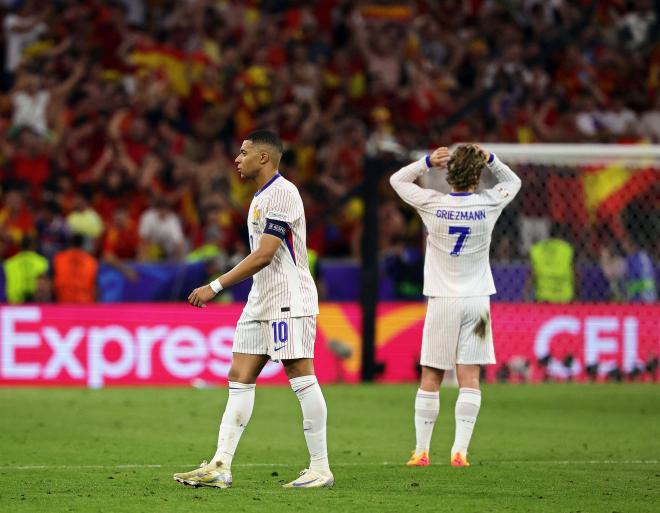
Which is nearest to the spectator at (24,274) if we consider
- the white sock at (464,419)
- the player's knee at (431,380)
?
the player's knee at (431,380)

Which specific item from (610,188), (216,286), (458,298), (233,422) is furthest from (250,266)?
(610,188)

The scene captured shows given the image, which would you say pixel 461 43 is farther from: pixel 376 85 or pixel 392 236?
pixel 392 236

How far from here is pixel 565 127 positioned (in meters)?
21.7

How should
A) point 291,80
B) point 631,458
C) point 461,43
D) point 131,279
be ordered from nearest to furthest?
point 631,458
point 131,279
point 291,80
point 461,43

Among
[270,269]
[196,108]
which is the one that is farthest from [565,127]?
[270,269]

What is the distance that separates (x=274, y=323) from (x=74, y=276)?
33.2 ft

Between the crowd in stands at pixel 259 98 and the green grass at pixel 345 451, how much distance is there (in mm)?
3228

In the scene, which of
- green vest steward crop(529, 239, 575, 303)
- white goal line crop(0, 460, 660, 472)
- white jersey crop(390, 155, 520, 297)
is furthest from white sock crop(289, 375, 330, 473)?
green vest steward crop(529, 239, 575, 303)

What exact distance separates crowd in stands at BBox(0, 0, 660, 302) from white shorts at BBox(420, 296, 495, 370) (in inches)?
340

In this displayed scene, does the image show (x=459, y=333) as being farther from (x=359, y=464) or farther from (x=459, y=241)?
(x=359, y=464)

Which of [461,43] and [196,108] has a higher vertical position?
[461,43]

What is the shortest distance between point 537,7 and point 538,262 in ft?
23.1

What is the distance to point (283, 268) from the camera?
8.48 metres

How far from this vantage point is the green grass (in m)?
8.01
